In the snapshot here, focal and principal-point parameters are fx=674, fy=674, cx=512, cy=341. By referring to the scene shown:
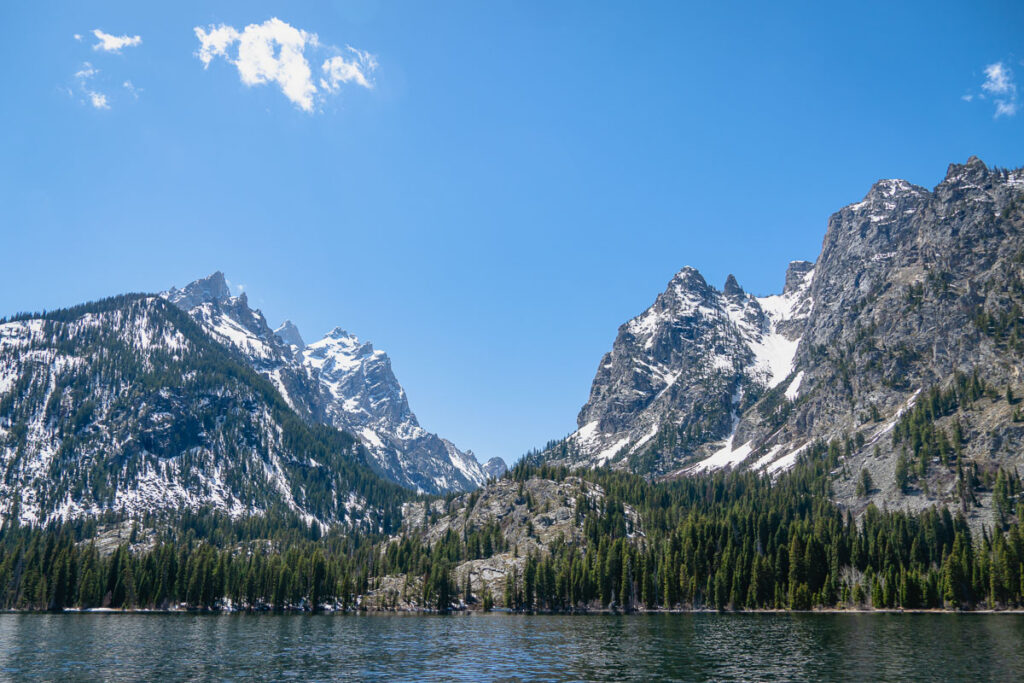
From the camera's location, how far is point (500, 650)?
8656 centimetres

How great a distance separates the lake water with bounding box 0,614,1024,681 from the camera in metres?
64.5

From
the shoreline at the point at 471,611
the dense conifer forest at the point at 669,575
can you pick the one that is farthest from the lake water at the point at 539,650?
the dense conifer forest at the point at 669,575

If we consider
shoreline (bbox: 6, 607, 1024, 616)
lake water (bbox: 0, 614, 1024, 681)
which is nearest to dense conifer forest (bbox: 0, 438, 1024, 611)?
shoreline (bbox: 6, 607, 1024, 616)

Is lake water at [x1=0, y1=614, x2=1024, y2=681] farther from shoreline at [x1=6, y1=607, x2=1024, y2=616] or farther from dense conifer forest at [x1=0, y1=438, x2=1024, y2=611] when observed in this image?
dense conifer forest at [x1=0, y1=438, x2=1024, y2=611]

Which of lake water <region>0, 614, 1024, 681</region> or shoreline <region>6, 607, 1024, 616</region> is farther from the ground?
lake water <region>0, 614, 1024, 681</region>

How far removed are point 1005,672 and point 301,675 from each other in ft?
213

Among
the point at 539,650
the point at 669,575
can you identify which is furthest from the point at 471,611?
the point at 539,650

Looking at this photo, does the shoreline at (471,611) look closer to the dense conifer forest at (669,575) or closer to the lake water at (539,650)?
the dense conifer forest at (669,575)

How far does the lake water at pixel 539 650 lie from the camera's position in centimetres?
A: 6450

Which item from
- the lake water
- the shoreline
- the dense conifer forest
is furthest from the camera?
the dense conifer forest

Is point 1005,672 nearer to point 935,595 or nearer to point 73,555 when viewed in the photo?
point 935,595

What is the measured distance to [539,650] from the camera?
280 ft

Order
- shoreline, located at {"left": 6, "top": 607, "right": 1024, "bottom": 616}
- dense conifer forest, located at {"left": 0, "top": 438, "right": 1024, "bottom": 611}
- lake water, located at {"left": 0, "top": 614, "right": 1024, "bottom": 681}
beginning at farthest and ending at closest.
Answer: dense conifer forest, located at {"left": 0, "top": 438, "right": 1024, "bottom": 611} → shoreline, located at {"left": 6, "top": 607, "right": 1024, "bottom": 616} → lake water, located at {"left": 0, "top": 614, "right": 1024, "bottom": 681}

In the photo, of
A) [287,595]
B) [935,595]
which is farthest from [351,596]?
[935,595]
